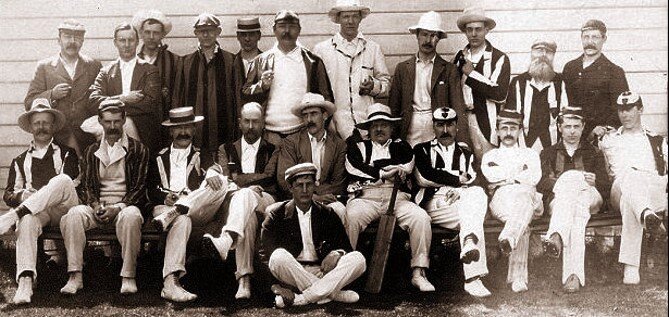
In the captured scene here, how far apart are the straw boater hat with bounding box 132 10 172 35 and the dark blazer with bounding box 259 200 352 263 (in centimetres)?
233

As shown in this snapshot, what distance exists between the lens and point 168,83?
308 inches

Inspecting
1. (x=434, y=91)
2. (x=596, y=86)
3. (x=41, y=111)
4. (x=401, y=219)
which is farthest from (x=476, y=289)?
(x=41, y=111)

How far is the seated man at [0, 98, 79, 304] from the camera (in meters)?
6.77

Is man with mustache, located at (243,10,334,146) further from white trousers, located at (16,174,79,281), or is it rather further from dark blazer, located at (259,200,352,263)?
white trousers, located at (16,174,79,281)

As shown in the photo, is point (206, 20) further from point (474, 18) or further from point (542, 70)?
point (542, 70)

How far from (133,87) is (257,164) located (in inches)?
53.4

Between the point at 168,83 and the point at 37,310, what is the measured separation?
7.62ft

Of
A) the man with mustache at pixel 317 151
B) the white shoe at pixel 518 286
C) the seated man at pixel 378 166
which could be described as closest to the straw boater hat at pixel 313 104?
the man with mustache at pixel 317 151

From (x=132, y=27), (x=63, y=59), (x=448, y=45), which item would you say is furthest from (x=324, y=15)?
(x=63, y=59)

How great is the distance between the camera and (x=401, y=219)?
6.99 metres

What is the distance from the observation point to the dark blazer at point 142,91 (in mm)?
7699

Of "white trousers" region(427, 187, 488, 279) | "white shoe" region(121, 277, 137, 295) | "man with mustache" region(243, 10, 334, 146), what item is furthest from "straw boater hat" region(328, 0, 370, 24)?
"white shoe" region(121, 277, 137, 295)

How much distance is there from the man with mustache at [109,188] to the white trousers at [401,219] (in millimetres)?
1668

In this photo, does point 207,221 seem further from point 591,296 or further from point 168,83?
point 591,296
